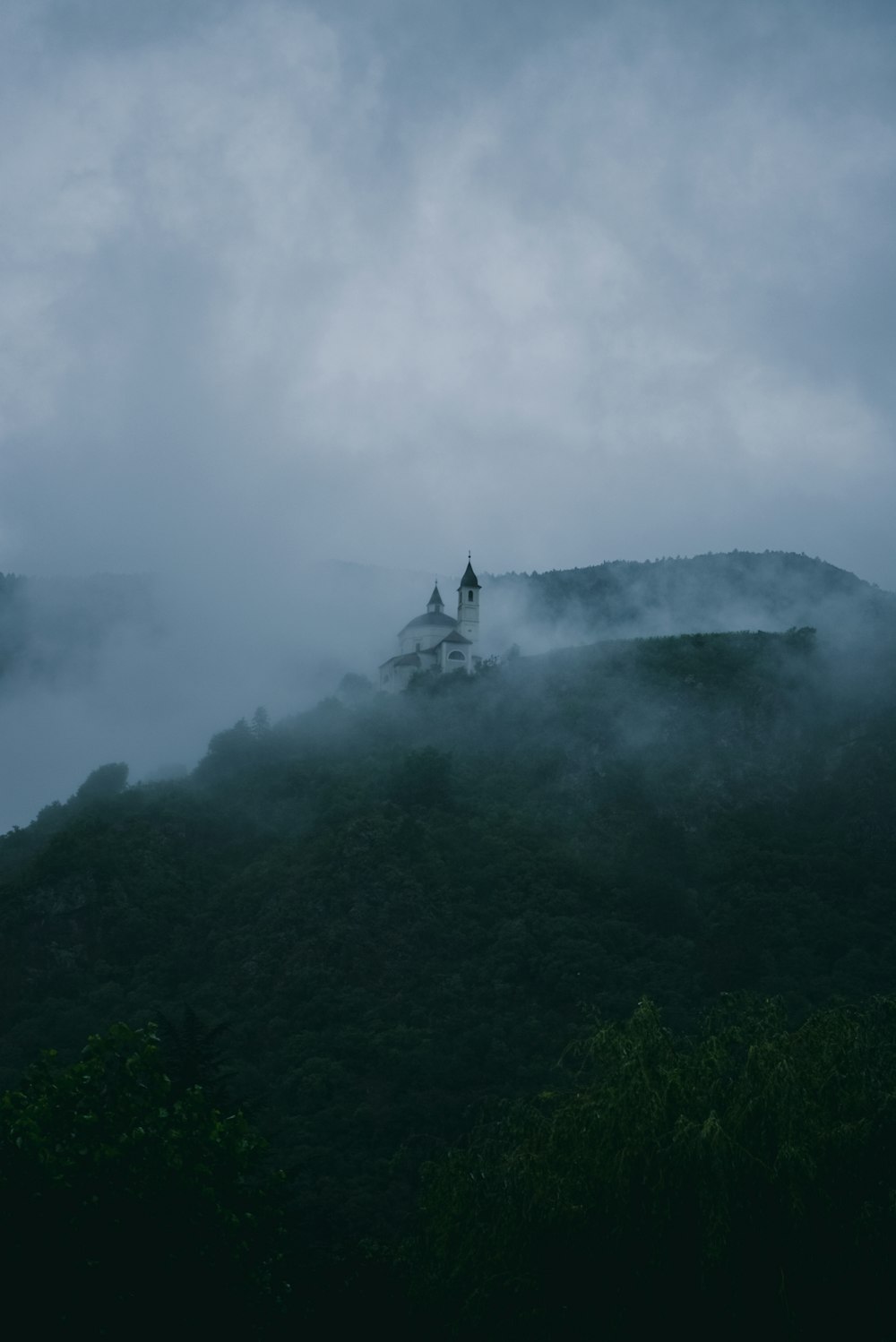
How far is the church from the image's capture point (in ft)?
238

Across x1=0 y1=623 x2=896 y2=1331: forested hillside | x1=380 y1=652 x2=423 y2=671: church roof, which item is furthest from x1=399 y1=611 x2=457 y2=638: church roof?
x1=0 y1=623 x2=896 y2=1331: forested hillside

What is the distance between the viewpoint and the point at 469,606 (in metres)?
73.6

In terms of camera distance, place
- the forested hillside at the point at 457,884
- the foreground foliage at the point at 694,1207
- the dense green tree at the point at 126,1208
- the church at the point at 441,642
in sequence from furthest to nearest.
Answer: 1. the church at the point at 441,642
2. the forested hillside at the point at 457,884
3. the dense green tree at the point at 126,1208
4. the foreground foliage at the point at 694,1207

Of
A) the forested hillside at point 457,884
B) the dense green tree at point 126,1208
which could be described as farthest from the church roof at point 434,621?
the dense green tree at point 126,1208

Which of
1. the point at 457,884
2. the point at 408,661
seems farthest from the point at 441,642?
the point at 457,884


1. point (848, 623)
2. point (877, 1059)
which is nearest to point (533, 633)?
point (848, 623)

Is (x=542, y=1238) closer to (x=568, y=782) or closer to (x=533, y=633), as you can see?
(x=568, y=782)

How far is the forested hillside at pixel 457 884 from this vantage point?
39688 millimetres

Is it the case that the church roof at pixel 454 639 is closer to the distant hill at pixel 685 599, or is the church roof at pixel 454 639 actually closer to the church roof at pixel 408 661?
the church roof at pixel 408 661

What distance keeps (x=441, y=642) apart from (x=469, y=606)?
2909 mm

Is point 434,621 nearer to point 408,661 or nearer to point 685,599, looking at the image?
point 408,661

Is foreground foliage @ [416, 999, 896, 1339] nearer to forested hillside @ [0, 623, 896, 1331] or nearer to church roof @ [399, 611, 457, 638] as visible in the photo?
forested hillside @ [0, 623, 896, 1331]

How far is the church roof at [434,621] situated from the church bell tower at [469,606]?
710 mm

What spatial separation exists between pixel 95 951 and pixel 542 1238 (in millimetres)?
41619
